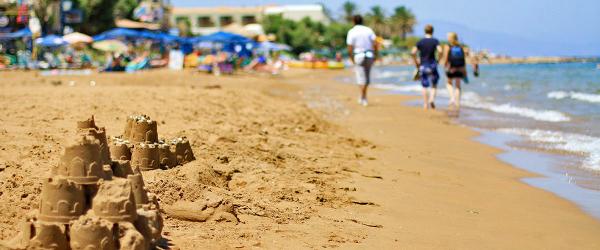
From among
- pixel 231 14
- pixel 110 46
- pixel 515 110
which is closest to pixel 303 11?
pixel 231 14

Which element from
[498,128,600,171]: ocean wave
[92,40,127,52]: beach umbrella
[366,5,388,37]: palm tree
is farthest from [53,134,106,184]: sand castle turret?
[366,5,388,37]: palm tree

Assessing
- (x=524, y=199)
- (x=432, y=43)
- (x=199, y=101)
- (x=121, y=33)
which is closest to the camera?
(x=524, y=199)

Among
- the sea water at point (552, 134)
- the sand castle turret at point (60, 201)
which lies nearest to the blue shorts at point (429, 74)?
the sea water at point (552, 134)

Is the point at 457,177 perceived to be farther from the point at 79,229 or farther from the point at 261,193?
the point at 79,229

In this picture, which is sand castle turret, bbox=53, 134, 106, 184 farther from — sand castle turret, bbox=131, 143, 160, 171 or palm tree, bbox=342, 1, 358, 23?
palm tree, bbox=342, 1, 358, 23

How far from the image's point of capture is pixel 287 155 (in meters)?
7.17

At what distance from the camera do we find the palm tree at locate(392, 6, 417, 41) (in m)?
145

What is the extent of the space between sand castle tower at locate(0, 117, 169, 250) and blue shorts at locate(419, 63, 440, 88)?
11072mm

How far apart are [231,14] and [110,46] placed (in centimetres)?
7743

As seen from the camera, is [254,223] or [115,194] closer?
[115,194]

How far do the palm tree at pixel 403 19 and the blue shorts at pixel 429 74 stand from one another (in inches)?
5245

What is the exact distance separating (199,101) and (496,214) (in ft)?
23.0

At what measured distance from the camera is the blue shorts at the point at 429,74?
14141 millimetres

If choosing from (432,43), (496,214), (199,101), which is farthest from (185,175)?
(432,43)
